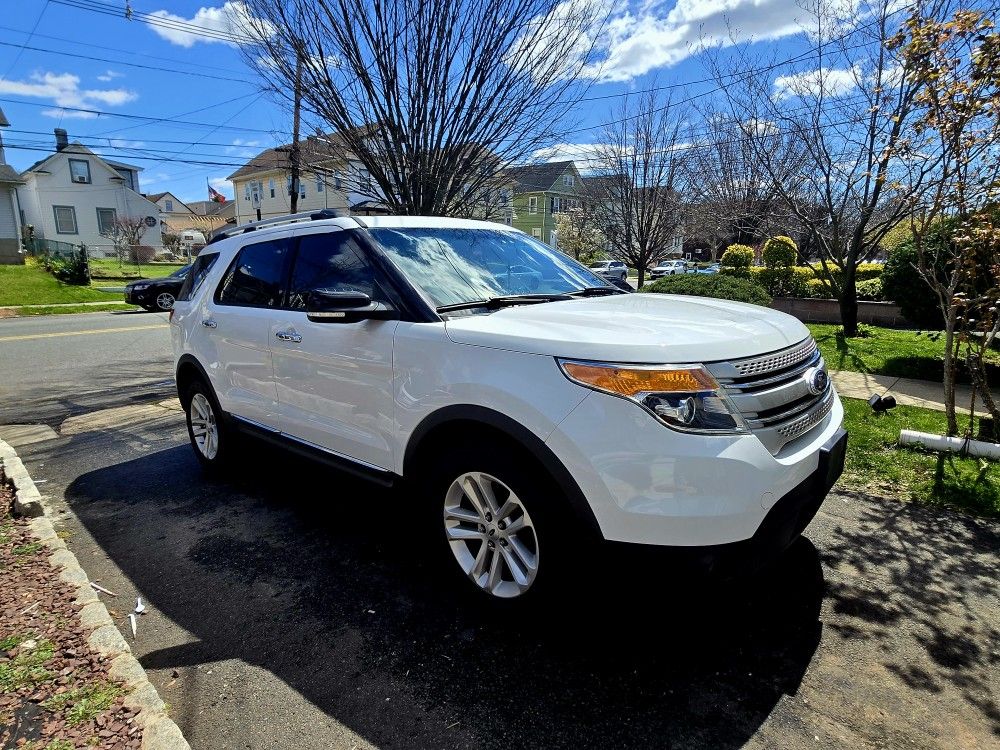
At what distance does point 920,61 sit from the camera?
173 inches

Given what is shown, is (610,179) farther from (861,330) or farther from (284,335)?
(284,335)

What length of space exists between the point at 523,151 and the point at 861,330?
23.6 ft

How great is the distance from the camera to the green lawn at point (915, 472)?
3.95m

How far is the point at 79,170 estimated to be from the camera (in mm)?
41250

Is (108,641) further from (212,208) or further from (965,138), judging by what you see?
(212,208)

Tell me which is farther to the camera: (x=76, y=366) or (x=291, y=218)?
(x=76, y=366)

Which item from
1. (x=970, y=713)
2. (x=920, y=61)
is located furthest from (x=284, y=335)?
(x=920, y=61)

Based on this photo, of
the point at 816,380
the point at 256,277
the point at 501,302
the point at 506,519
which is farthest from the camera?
the point at 256,277

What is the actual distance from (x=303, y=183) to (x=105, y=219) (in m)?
16.8

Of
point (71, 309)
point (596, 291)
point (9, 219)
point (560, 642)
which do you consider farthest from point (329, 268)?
point (9, 219)

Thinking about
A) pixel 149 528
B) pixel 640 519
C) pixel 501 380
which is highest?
pixel 501 380

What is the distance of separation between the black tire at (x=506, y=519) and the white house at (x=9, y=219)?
34194mm

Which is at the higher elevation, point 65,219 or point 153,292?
point 65,219

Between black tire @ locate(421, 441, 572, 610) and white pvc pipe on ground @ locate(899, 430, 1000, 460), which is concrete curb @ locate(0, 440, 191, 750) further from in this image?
white pvc pipe on ground @ locate(899, 430, 1000, 460)
